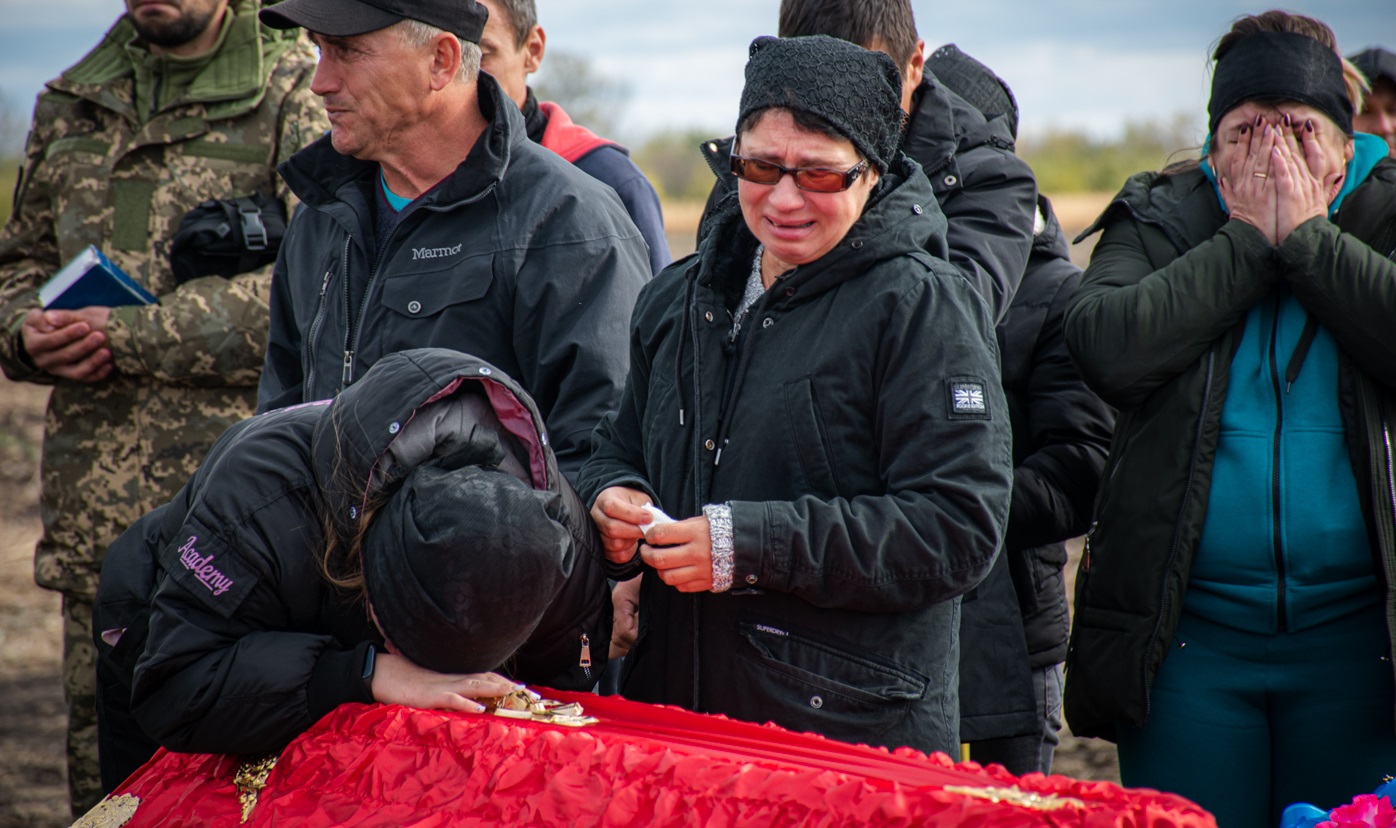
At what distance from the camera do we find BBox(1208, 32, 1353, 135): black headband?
8.79 feet

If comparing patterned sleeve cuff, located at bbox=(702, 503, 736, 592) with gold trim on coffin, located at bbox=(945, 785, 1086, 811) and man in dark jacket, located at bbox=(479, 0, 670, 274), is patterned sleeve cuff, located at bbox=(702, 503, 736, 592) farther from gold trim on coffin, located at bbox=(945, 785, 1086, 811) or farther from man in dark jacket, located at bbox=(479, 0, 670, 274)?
man in dark jacket, located at bbox=(479, 0, 670, 274)

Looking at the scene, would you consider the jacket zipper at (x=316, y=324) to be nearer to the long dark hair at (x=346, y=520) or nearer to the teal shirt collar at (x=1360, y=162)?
the long dark hair at (x=346, y=520)

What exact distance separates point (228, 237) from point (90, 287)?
0.44 m

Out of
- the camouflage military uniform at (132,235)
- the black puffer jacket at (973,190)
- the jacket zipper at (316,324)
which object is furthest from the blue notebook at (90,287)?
the black puffer jacket at (973,190)

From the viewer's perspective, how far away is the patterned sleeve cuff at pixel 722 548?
2154mm

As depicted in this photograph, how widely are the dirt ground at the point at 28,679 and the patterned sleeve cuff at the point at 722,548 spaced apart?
2.96 meters

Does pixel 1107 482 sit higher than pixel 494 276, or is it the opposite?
pixel 494 276

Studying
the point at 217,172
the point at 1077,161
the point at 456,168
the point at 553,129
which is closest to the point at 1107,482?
the point at 456,168

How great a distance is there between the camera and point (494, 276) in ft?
9.66

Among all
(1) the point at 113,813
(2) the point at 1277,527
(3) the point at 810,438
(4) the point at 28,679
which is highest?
(3) the point at 810,438

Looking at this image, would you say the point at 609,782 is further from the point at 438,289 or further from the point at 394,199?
the point at 394,199

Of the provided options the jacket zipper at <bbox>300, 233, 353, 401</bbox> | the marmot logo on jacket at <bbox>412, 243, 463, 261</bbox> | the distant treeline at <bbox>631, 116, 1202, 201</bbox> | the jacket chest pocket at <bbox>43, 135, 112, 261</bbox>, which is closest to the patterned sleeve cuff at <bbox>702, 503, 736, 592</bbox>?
the marmot logo on jacket at <bbox>412, 243, 463, 261</bbox>

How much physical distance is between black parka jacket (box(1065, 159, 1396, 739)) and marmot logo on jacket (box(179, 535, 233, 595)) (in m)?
1.75

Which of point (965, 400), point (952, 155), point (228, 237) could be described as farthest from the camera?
point (228, 237)
